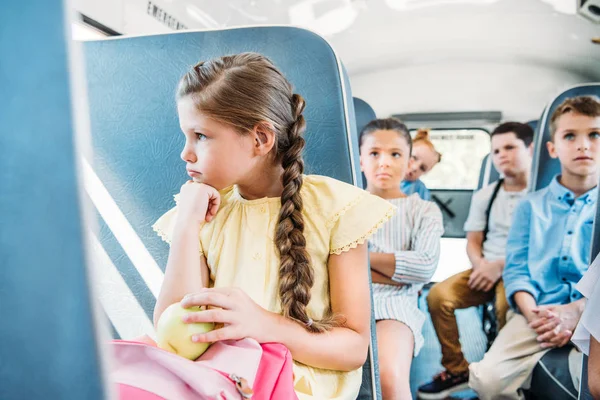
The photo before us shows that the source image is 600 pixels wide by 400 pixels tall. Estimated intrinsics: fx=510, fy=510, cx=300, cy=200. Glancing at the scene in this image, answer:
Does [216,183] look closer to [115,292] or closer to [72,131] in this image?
[115,292]

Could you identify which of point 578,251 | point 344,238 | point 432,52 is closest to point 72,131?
point 344,238

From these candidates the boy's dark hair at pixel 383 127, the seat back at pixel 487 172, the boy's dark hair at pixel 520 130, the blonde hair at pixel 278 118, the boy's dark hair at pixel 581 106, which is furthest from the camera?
the seat back at pixel 487 172

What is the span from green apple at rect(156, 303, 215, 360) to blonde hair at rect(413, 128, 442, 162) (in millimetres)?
3612

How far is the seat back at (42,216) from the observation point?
343 millimetres

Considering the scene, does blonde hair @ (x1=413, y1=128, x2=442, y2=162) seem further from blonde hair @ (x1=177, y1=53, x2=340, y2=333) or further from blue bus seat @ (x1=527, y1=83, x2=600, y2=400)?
blonde hair @ (x1=177, y1=53, x2=340, y2=333)

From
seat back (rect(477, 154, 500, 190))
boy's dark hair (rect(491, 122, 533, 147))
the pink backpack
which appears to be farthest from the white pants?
seat back (rect(477, 154, 500, 190))

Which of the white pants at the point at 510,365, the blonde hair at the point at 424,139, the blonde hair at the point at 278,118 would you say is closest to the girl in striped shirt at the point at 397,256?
the white pants at the point at 510,365

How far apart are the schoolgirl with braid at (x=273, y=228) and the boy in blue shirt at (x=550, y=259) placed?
3.20 ft

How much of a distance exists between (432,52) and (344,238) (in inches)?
126

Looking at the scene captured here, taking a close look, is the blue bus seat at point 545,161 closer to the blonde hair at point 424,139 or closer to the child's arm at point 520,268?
the child's arm at point 520,268

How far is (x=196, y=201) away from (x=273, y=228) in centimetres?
17

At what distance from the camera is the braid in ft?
3.29

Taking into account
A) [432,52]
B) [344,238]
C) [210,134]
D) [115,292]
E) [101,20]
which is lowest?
[115,292]

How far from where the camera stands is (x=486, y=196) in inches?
122
